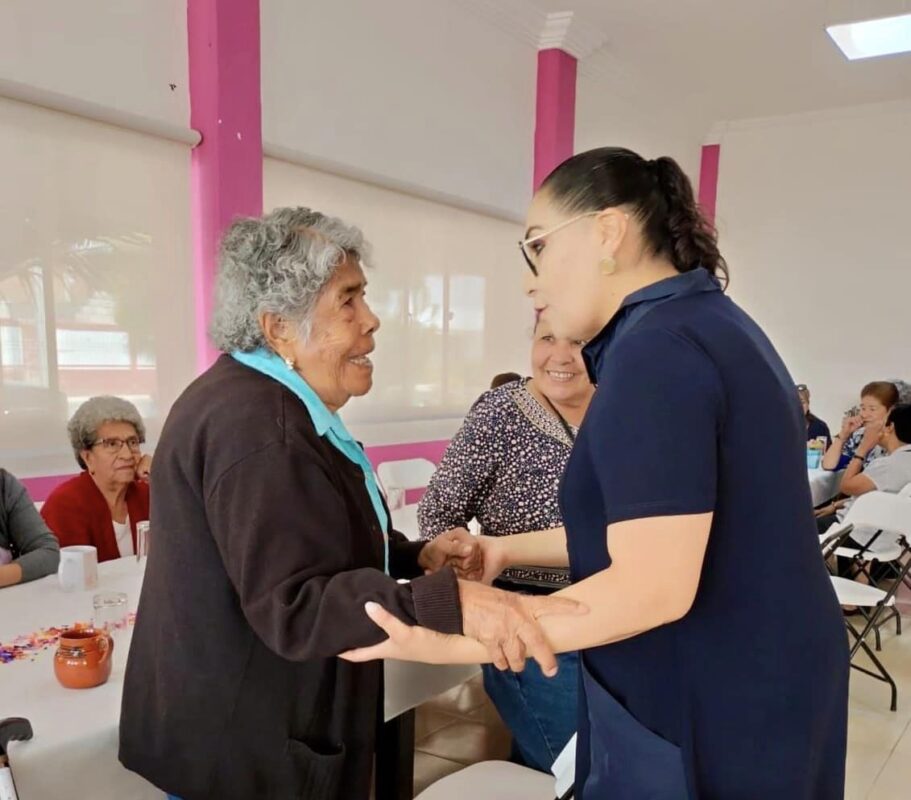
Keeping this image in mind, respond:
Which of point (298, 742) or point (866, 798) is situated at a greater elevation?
point (298, 742)

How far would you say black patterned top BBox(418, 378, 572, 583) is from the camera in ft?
5.61

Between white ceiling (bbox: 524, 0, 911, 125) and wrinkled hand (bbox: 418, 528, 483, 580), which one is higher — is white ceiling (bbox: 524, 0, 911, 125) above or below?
above

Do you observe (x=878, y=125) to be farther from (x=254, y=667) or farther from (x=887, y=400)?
(x=254, y=667)

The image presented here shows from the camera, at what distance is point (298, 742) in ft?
3.53

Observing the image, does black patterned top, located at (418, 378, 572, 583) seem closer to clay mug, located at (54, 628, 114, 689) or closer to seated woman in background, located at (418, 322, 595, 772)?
seated woman in background, located at (418, 322, 595, 772)

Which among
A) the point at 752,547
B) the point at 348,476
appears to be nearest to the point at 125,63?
the point at 348,476

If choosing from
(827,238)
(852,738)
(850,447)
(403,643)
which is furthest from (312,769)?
(827,238)

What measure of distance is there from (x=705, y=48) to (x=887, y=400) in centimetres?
273

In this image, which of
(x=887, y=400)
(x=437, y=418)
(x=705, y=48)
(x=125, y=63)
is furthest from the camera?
(x=705, y=48)

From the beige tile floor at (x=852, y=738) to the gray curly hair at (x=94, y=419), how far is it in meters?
1.49

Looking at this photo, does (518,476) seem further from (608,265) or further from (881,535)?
(881,535)

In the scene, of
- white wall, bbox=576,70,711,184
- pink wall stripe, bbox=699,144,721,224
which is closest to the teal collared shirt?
white wall, bbox=576,70,711,184

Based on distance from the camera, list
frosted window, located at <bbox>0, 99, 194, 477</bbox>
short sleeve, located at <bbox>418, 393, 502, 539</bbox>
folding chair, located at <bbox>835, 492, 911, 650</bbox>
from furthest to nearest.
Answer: folding chair, located at <bbox>835, 492, 911, 650</bbox>
frosted window, located at <bbox>0, 99, 194, 477</bbox>
short sleeve, located at <bbox>418, 393, 502, 539</bbox>

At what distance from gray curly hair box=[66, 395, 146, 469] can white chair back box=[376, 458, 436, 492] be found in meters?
1.40
